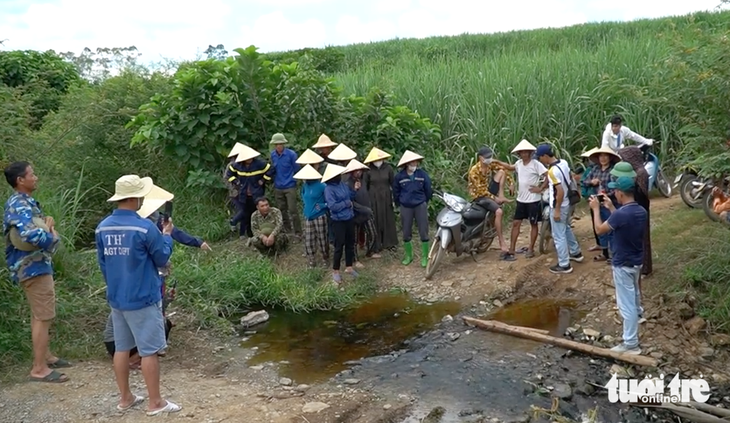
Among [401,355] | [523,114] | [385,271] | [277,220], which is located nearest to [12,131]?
[277,220]

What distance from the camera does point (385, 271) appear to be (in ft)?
29.2

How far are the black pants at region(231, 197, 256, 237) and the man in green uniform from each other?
23cm

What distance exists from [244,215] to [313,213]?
1.59m

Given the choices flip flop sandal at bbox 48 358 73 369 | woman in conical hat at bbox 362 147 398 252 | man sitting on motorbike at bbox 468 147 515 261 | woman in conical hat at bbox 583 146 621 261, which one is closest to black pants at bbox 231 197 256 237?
woman in conical hat at bbox 362 147 398 252

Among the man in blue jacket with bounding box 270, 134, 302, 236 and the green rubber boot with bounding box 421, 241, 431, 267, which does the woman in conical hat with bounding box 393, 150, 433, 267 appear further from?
the man in blue jacket with bounding box 270, 134, 302, 236

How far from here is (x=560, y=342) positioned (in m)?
6.17

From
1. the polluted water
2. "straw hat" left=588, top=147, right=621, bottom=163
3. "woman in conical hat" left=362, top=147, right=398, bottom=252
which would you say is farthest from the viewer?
"woman in conical hat" left=362, top=147, right=398, bottom=252

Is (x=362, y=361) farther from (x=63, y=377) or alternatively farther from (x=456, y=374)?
(x=63, y=377)

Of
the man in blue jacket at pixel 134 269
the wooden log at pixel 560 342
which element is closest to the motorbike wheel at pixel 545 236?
the wooden log at pixel 560 342

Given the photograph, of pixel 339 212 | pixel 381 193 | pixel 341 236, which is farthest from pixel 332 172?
pixel 381 193

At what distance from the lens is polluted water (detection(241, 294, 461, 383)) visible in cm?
645

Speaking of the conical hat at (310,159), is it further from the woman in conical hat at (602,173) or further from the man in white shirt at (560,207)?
the woman in conical hat at (602,173)

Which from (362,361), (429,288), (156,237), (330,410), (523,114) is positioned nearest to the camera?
(156,237)

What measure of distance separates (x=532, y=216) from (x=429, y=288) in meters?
1.63
